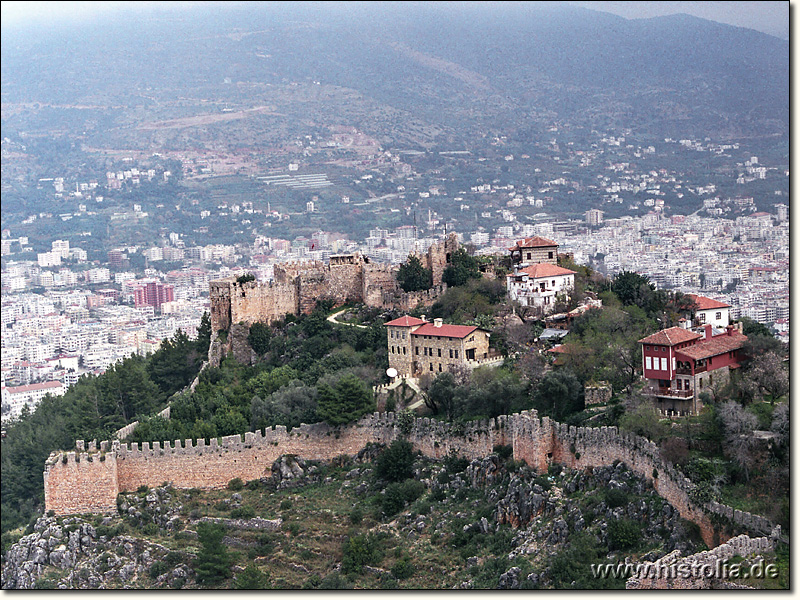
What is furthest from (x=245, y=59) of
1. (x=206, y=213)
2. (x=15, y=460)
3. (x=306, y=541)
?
(x=306, y=541)

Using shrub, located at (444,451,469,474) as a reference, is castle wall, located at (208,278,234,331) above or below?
above

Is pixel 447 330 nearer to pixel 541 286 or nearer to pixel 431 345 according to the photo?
pixel 431 345

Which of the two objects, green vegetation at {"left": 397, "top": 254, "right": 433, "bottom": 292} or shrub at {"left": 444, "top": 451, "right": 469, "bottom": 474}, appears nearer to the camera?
shrub at {"left": 444, "top": 451, "right": 469, "bottom": 474}

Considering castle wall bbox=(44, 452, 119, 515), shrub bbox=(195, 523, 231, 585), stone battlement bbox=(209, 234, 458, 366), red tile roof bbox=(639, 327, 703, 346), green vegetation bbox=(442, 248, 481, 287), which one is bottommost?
shrub bbox=(195, 523, 231, 585)

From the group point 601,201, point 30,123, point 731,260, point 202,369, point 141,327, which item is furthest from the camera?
point 30,123

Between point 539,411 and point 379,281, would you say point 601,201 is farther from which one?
point 539,411

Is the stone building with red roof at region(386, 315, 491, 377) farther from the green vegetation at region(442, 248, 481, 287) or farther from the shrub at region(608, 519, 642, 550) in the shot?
the shrub at region(608, 519, 642, 550)

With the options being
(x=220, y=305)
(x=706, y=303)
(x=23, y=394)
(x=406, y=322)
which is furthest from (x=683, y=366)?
(x=23, y=394)

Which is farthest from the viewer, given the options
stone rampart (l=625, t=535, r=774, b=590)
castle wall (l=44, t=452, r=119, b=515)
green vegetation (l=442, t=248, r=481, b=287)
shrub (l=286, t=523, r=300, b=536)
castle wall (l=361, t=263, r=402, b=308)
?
castle wall (l=361, t=263, r=402, b=308)

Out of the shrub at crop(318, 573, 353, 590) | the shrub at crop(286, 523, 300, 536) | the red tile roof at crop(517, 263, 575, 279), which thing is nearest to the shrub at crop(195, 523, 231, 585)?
the shrub at crop(286, 523, 300, 536)
